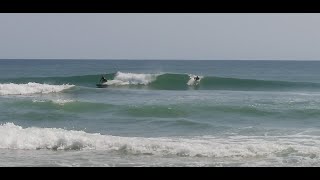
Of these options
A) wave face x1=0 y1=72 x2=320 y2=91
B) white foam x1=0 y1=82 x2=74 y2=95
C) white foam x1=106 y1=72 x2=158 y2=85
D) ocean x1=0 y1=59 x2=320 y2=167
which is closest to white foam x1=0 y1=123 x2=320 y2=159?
ocean x1=0 y1=59 x2=320 y2=167

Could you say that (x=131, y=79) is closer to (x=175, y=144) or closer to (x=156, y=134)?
(x=156, y=134)

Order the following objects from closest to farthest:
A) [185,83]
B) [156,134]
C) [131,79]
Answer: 1. [156,134]
2. [185,83]
3. [131,79]

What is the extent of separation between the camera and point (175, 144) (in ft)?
24.7

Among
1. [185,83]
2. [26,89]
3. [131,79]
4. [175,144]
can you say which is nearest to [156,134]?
[175,144]

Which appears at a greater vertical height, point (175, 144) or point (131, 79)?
point (131, 79)

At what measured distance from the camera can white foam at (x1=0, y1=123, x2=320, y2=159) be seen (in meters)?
7.21

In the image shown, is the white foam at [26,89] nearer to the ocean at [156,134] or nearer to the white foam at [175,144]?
the ocean at [156,134]

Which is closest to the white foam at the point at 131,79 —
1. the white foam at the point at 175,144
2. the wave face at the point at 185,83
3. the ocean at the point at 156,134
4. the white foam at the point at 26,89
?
the wave face at the point at 185,83

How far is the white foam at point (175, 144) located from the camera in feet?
23.6

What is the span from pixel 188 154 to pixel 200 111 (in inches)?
253

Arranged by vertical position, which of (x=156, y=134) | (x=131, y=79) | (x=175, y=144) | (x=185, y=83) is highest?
(x=131, y=79)

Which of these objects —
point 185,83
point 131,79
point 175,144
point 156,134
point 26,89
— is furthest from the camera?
point 131,79

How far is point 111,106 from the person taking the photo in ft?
48.5

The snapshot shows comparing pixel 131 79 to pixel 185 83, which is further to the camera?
pixel 131 79
